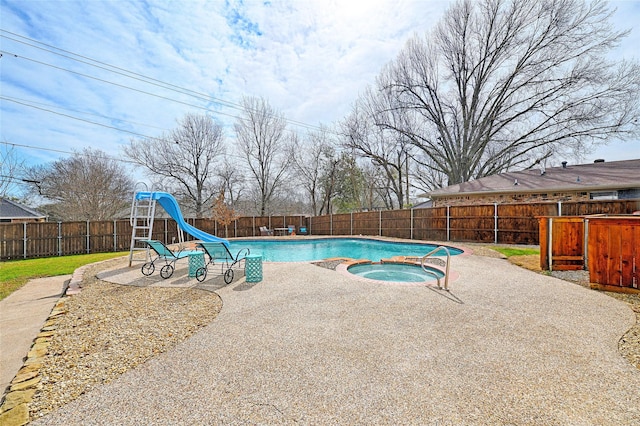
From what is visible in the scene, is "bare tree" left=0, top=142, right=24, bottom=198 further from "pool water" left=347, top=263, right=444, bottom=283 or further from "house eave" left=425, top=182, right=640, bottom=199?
"house eave" left=425, top=182, right=640, bottom=199

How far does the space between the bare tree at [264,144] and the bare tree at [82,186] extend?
1040 centimetres

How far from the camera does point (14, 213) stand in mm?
20047

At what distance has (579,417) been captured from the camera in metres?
1.92

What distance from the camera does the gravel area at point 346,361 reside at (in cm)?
202

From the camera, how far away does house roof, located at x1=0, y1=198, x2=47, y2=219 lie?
64.2 feet

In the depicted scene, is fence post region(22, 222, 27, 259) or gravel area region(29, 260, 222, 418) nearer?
gravel area region(29, 260, 222, 418)

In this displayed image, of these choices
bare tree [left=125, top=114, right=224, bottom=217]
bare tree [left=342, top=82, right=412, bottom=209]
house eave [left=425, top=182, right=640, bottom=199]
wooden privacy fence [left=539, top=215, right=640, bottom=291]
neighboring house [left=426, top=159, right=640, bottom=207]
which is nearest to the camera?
wooden privacy fence [left=539, top=215, right=640, bottom=291]

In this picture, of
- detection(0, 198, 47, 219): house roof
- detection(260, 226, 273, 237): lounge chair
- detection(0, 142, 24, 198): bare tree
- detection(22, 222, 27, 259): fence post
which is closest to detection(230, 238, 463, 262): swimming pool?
detection(260, 226, 273, 237): lounge chair

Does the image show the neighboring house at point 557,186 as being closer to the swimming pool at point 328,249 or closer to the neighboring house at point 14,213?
the swimming pool at point 328,249

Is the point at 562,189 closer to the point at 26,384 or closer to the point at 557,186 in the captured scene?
the point at 557,186

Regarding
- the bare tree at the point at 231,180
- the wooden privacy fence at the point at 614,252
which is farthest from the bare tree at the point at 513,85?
the wooden privacy fence at the point at 614,252

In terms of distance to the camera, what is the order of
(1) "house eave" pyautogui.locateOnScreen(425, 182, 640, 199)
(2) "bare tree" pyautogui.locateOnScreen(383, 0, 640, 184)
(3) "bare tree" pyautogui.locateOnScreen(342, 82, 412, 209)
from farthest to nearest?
(3) "bare tree" pyautogui.locateOnScreen(342, 82, 412, 209), (2) "bare tree" pyautogui.locateOnScreen(383, 0, 640, 184), (1) "house eave" pyautogui.locateOnScreen(425, 182, 640, 199)

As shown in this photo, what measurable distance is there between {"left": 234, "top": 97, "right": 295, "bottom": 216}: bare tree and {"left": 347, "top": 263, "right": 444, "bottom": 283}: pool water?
19703mm

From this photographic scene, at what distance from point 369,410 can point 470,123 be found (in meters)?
23.1
